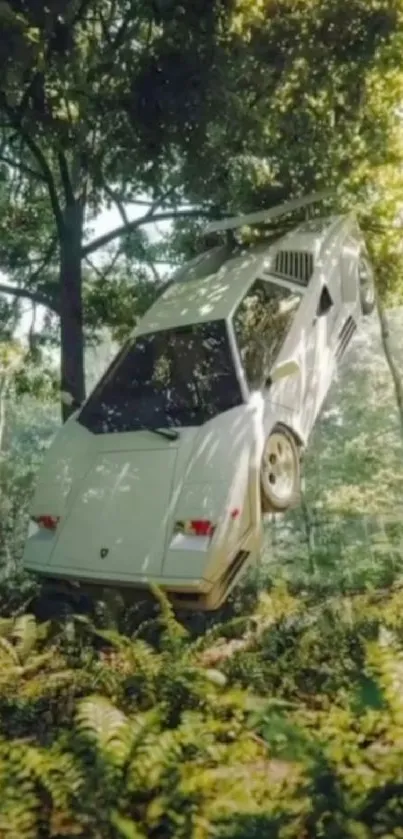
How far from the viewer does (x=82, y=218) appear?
38.4 feet

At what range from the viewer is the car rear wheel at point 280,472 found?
6.14m

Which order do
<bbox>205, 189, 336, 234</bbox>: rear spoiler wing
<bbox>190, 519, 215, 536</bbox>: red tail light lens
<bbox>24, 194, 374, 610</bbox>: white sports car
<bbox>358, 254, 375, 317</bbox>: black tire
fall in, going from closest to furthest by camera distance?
<bbox>190, 519, 215, 536</bbox>: red tail light lens < <bbox>24, 194, 374, 610</bbox>: white sports car < <bbox>205, 189, 336, 234</bbox>: rear spoiler wing < <bbox>358, 254, 375, 317</bbox>: black tire

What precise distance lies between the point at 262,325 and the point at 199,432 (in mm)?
1533

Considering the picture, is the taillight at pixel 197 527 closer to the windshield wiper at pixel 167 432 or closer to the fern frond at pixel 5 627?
the windshield wiper at pixel 167 432

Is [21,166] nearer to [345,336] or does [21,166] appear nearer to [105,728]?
[345,336]

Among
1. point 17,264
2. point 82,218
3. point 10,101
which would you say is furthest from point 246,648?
point 17,264

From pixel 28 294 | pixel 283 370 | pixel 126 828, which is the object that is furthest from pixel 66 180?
pixel 126 828

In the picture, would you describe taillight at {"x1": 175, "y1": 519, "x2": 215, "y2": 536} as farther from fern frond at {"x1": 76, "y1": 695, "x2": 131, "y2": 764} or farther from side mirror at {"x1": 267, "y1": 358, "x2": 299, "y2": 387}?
fern frond at {"x1": 76, "y1": 695, "x2": 131, "y2": 764}

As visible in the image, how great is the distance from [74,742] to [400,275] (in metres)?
9.73

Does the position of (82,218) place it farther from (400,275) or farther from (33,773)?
(33,773)

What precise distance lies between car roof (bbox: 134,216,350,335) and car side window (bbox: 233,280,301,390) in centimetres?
11

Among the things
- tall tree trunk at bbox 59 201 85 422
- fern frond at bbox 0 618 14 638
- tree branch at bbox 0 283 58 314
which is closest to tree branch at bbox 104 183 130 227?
tall tree trunk at bbox 59 201 85 422

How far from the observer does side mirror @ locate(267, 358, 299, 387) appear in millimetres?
6358

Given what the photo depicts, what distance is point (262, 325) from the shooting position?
7043mm
